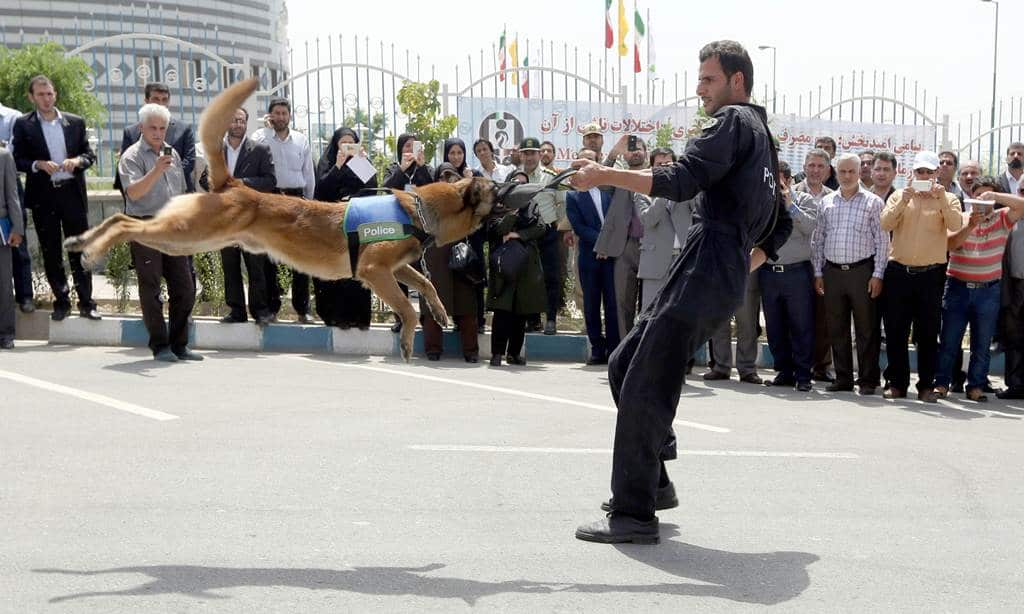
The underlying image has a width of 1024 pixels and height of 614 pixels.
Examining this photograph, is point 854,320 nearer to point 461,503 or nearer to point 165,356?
point 461,503

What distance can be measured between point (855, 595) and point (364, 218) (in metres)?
3.93

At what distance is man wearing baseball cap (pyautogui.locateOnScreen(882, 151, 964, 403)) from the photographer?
9.87m

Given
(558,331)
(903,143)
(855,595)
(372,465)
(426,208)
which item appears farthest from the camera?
(903,143)

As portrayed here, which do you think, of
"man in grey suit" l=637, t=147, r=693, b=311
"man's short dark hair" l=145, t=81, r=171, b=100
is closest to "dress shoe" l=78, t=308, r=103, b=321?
"man's short dark hair" l=145, t=81, r=171, b=100

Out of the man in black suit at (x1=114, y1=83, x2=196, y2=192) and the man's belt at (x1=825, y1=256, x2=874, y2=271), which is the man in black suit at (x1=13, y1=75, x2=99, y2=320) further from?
the man's belt at (x1=825, y1=256, x2=874, y2=271)

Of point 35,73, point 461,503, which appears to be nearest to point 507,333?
point 461,503

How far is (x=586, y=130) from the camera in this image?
38.3ft

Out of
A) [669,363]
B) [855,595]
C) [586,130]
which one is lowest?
[855,595]

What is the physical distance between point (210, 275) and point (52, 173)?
86.5 inches

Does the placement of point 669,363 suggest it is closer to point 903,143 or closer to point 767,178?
point 767,178

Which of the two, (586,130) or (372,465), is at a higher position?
(586,130)

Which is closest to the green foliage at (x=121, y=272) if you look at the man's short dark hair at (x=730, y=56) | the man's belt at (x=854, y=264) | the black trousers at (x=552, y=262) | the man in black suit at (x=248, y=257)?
the man in black suit at (x=248, y=257)

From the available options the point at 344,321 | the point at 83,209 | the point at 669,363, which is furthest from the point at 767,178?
the point at 83,209

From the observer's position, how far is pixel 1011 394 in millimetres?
10211
